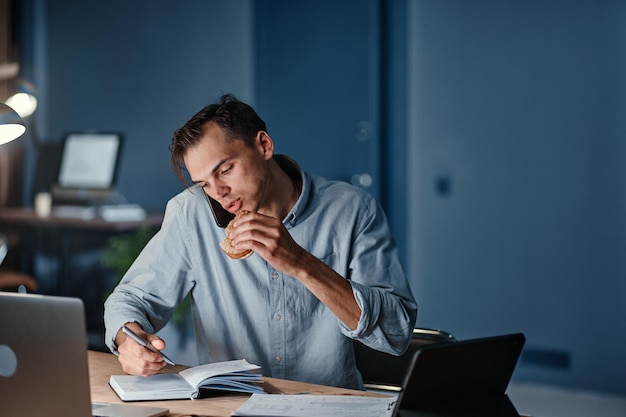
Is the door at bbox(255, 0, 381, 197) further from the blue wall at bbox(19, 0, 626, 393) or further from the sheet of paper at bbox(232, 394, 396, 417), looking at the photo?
the sheet of paper at bbox(232, 394, 396, 417)

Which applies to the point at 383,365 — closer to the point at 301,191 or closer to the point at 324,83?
the point at 301,191

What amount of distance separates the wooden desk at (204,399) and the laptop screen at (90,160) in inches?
122

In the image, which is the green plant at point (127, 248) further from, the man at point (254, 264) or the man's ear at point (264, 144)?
the man's ear at point (264, 144)

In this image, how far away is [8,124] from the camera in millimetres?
1804

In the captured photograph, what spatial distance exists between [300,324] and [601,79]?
2401 millimetres

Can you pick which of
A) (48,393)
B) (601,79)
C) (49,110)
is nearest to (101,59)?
(49,110)

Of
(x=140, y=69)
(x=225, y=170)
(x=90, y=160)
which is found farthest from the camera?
(x=140, y=69)

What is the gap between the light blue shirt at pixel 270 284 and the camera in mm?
2018

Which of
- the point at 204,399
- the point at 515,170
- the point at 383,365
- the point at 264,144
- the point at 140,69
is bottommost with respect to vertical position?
the point at 383,365

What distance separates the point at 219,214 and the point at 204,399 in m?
0.57

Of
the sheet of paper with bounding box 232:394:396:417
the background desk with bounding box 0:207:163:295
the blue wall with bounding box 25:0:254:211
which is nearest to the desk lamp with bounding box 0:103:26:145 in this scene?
the sheet of paper with bounding box 232:394:396:417

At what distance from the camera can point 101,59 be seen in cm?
544

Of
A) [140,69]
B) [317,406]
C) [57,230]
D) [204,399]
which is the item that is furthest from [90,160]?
[317,406]

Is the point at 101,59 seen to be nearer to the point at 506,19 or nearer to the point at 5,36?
the point at 5,36
